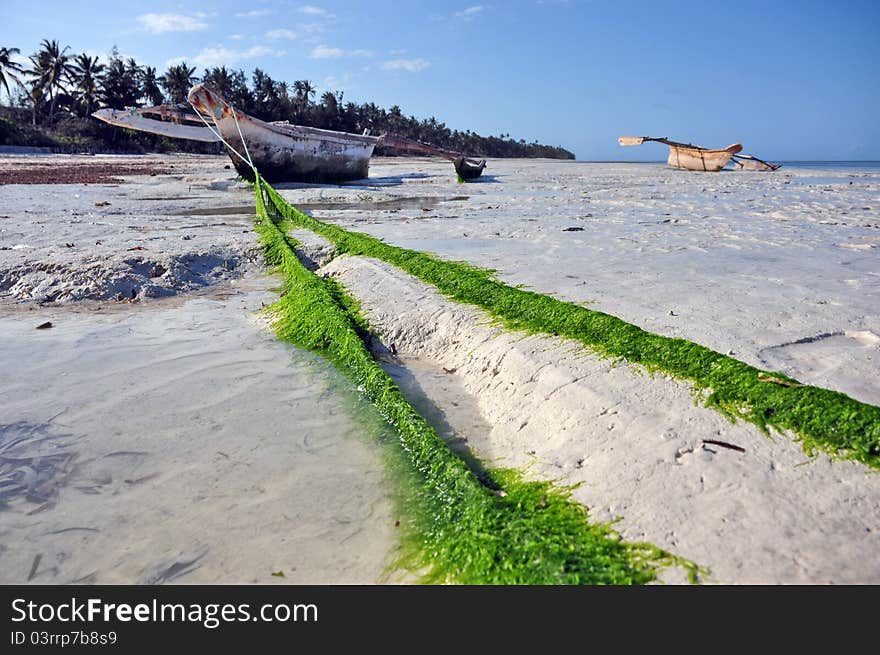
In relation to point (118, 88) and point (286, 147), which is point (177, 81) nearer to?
point (118, 88)

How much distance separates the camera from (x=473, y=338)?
3.69 meters

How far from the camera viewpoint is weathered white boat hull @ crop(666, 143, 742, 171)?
29000 mm

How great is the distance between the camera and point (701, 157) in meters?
30.8

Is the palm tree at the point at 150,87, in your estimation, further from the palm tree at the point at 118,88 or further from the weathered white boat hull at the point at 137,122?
the weathered white boat hull at the point at 137,122

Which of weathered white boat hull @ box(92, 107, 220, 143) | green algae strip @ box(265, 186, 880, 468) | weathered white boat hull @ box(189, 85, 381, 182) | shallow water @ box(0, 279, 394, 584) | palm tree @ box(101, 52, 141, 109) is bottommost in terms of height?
shallow water @ box(0, 279, 394, 584)

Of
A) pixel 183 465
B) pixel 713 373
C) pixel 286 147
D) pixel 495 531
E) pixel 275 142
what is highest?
pixel 275 142

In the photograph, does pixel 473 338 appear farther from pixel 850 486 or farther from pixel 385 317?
pixel 850 486

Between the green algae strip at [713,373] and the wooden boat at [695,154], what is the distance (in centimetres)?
2618

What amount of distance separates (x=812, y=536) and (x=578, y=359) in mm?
1454

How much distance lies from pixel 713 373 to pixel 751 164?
3511 centimetres

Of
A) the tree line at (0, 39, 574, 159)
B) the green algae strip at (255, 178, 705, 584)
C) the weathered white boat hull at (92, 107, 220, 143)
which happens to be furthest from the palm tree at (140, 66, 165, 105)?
the green algae strip at (255, 178, 705, 584)

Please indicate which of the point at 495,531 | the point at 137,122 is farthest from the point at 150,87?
the point at 495,531

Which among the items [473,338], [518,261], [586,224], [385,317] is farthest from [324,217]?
[473,338]

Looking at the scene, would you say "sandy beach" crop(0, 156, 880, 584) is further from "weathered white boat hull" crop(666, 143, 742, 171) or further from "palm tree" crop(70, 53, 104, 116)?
"palm tree" crop(70, 53, 104, 116)
